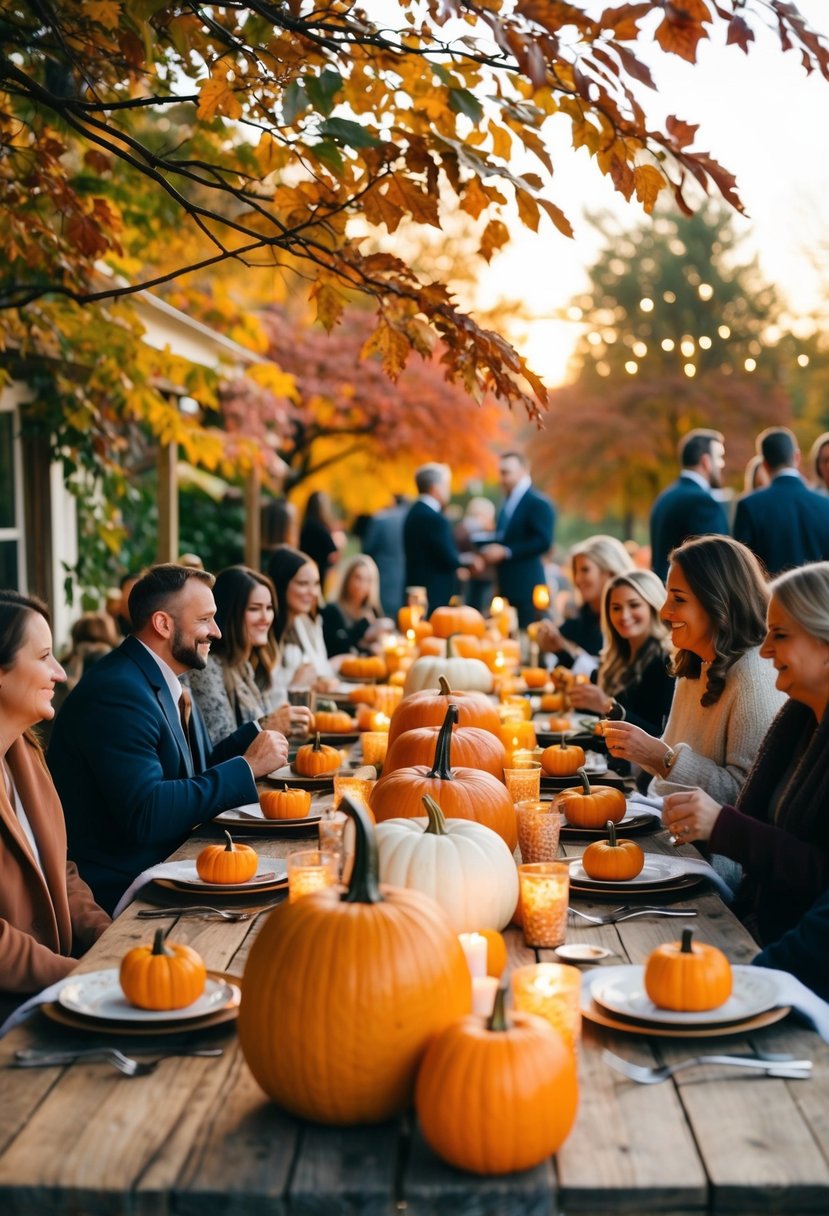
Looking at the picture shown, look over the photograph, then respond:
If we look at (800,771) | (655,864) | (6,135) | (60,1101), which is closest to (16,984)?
(60,1101)

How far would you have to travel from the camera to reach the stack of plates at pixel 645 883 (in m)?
2.77

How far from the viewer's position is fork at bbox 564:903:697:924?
2613mm

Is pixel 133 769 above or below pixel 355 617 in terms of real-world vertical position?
below

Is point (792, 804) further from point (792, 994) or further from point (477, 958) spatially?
point (477, 958)

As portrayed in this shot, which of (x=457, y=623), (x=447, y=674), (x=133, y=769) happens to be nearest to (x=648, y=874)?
(x=133, y=769)

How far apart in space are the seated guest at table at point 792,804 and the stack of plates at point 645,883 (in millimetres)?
88

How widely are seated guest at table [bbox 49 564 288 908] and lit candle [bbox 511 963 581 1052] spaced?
5.96 feet

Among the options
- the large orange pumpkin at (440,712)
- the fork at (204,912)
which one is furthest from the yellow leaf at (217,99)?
the fork at (204,912)

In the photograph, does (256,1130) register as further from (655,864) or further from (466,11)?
(466,11)

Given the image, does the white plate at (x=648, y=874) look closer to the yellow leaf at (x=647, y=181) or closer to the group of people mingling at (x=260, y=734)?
the group of people mingling at (x=260, y=734)

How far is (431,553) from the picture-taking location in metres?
10.2

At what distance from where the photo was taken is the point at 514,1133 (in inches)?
61.3

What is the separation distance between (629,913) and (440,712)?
1277mm

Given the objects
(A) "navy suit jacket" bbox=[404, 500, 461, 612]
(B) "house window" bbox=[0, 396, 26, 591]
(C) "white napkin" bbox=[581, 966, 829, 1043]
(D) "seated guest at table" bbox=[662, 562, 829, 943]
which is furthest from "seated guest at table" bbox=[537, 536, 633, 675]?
(C) "white napkin" bbox=[581, 966, 829, 1043]
